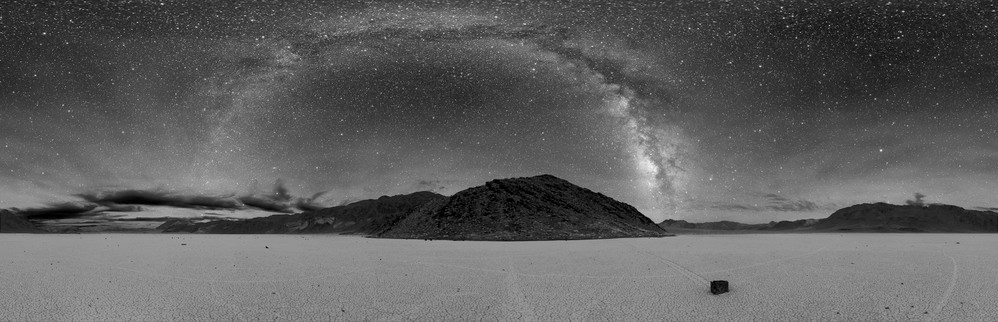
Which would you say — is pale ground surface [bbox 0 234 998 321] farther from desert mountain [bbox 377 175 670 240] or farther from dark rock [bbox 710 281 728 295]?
desert mountain [bbox 377 175 670 240]

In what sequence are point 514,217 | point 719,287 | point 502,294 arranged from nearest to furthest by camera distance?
point 719,287, point 502,294, point 514,217

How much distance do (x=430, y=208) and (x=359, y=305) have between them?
106 metres

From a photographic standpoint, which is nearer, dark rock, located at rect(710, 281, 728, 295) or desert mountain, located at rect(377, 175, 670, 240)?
dark rock, located at rect(710, 281, 728, 295)

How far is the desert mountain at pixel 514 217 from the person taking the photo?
9262 cm

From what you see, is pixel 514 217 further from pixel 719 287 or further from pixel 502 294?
pixel 719 287

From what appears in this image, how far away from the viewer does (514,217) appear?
100m

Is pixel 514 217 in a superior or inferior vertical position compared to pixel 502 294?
superior

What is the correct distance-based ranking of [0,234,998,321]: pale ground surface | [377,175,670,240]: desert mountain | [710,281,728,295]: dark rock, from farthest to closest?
1. [377,175,670,240]: desert mountain
2. [710,281,728,295]: dark rock
3. [0,234,998,321]: pale ground surface

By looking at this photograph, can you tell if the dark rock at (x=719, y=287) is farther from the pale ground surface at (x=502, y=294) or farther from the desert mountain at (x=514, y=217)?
the desert mountain at (x=514, y=217)

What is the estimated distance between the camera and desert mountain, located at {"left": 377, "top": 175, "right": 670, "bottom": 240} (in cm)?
9262

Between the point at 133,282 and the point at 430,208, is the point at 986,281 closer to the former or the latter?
the point at 133,282

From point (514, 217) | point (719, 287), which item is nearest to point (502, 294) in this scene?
point (719, 287)

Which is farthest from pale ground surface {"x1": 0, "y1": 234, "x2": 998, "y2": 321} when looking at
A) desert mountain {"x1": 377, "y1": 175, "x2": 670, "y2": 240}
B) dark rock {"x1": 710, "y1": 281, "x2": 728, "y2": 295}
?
desert mountain {"x1": 377, "y1": 175, "x2": 670, "y2": 240}

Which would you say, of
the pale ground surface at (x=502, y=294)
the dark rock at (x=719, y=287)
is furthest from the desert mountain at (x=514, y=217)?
the dark rock at (x=719, y=287)
